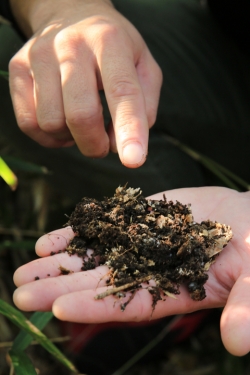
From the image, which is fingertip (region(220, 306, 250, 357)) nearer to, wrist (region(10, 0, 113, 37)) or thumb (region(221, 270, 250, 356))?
thumb (region(221, 270, 250, 356))

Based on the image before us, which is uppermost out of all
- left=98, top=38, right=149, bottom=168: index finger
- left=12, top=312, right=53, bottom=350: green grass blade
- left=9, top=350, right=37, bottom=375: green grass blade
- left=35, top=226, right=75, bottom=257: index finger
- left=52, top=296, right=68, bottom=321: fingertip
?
left=98, top=38, right=149, bottom=168: index finger

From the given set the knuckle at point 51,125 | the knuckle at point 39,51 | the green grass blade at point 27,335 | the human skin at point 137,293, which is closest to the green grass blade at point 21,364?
the green grass blade at point 27,335

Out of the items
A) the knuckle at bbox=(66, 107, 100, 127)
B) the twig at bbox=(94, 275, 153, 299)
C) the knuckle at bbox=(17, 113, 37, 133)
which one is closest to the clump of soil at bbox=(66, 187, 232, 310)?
the twig at bbox=(94, 275, 153, 299)

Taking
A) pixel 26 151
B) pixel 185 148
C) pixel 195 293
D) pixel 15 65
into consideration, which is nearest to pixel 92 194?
pixel 26 151

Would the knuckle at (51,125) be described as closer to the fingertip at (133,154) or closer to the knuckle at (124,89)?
the knuckle at (124,89)

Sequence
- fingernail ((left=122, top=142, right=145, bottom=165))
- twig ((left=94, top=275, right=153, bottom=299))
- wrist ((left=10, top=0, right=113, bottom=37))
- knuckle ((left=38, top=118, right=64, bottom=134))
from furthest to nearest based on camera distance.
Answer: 1. wrist ((left=10, top=0, right=113, bottom=37))
2. knuckle ((left=38, top=118, right=64, bottom=134))
3. fingernail ((left=122, top=142, right=145, bottom=165))
4. twig ((left=94, top=275, right=153, bottom=299))

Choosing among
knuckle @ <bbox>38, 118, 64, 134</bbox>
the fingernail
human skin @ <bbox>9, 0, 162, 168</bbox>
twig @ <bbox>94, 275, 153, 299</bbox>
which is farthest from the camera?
knuckle @ <bbox>38, 118, 64, 134</bbox>
